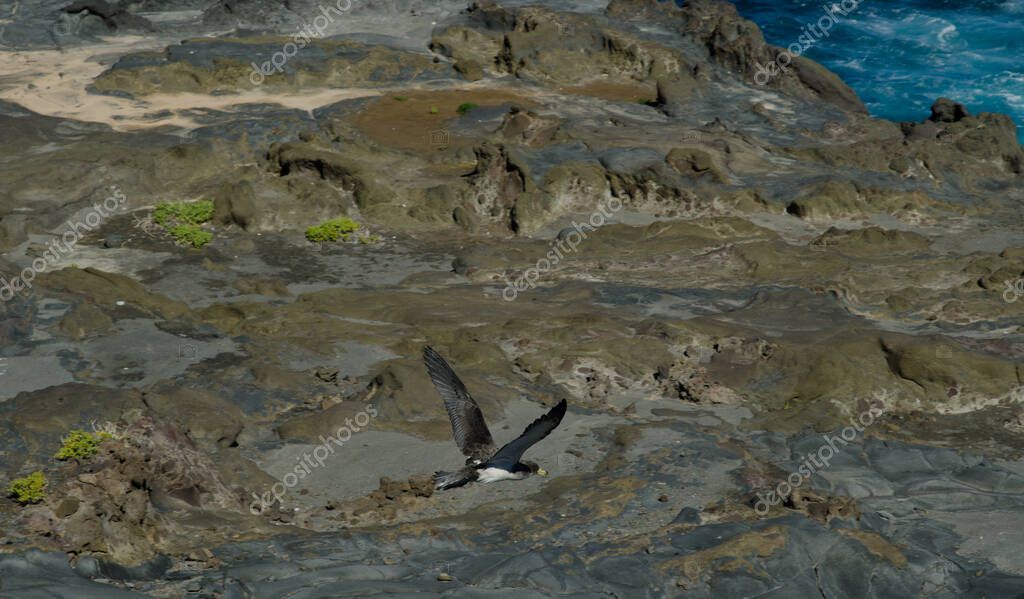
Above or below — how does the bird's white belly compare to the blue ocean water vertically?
above

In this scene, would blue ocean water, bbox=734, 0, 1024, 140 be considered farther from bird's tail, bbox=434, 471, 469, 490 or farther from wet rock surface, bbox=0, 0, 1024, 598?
bird's tail, bbox=434, 471, 469, 490

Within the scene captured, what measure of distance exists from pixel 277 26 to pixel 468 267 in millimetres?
25398

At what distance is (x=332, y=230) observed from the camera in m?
34.4

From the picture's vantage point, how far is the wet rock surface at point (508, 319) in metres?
17.8

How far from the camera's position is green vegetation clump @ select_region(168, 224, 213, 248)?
109 ft

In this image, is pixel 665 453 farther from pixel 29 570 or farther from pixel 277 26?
pixel 277 26

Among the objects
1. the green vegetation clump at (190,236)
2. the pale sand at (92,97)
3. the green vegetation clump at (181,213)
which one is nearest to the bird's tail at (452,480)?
the green vegetation clump at (190,236)

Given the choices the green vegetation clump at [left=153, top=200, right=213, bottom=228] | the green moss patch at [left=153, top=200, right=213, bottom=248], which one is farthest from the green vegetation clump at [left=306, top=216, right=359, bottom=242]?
the green vegetation clump at [left=153, top=200, right=213, bottom=228]

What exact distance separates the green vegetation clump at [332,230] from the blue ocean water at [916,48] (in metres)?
32.0

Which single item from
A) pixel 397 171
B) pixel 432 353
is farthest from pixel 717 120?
pixel 432 353

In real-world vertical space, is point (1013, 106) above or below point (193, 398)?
below

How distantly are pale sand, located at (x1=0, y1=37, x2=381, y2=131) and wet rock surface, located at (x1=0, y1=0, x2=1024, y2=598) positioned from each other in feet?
0.64

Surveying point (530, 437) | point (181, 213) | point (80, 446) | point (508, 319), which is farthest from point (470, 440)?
point (181, 213)

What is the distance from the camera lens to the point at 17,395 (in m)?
21.8
